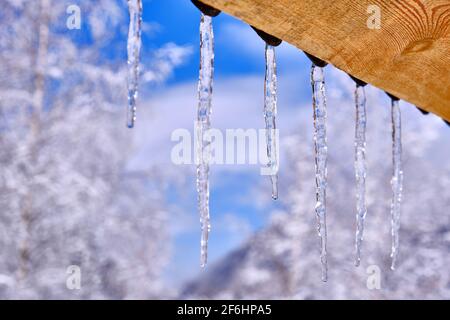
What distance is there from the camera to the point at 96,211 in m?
7.46

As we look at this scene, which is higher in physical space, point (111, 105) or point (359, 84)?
point (111, 105)

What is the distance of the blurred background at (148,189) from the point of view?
702cm

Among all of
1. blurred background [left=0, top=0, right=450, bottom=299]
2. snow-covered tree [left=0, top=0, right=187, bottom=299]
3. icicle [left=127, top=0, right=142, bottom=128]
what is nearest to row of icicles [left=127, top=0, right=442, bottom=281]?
icicle [left=127, top=0, right=142, bottom=128]

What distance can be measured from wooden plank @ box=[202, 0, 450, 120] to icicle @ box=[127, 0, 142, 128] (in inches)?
15.6

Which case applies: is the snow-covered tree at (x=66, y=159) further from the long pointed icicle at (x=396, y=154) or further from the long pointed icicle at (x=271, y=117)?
the long pointed icicle at (x=271, y=117)

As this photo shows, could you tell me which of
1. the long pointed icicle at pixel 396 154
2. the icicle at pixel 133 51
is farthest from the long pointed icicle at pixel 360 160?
the icicle at pixel 133 51

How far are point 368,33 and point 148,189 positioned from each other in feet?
25.9

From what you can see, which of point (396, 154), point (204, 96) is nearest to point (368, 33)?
point (204, 96)
